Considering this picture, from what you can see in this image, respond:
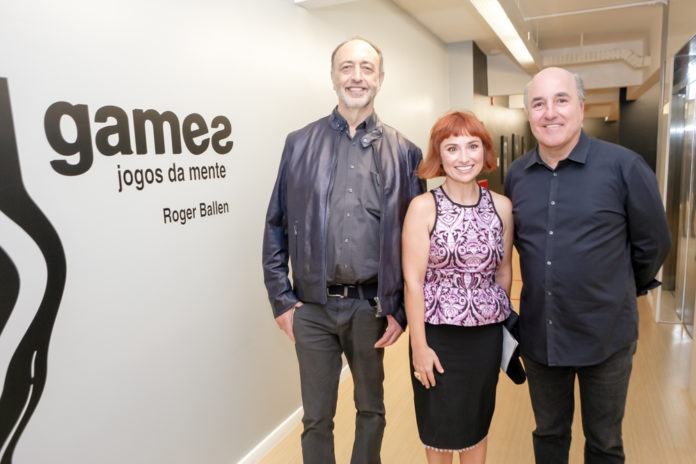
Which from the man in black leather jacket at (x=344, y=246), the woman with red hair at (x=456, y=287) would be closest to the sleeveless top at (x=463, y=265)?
the woman with red hair at (x=456, y=287)

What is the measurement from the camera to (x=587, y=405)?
198 centimetres

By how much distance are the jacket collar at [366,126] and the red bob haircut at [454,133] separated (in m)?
0.26

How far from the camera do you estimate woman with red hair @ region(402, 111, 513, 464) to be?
1881mm

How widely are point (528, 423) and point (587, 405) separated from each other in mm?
1204

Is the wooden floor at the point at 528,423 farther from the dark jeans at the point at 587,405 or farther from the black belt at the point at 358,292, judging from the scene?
the black belt at the point at 358,292

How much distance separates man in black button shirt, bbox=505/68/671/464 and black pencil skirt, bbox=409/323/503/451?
0.19 meters

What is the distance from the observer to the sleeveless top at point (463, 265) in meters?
1.87

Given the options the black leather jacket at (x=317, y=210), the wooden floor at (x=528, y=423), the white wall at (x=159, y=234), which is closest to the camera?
the white wall at (x=159, y=234)

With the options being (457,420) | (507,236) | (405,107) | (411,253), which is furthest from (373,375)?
(405,107)

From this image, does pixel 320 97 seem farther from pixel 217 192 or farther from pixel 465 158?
pixel 465 158

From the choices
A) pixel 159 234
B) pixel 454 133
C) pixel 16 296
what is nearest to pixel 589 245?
pixel 454 133

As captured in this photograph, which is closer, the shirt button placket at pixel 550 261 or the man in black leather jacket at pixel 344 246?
the shirt button placket at pixel 550 261


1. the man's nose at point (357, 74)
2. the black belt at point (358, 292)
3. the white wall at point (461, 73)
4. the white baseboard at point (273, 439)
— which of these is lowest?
the white baseboard at point (273, 439)

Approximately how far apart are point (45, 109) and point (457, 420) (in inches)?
69.0
